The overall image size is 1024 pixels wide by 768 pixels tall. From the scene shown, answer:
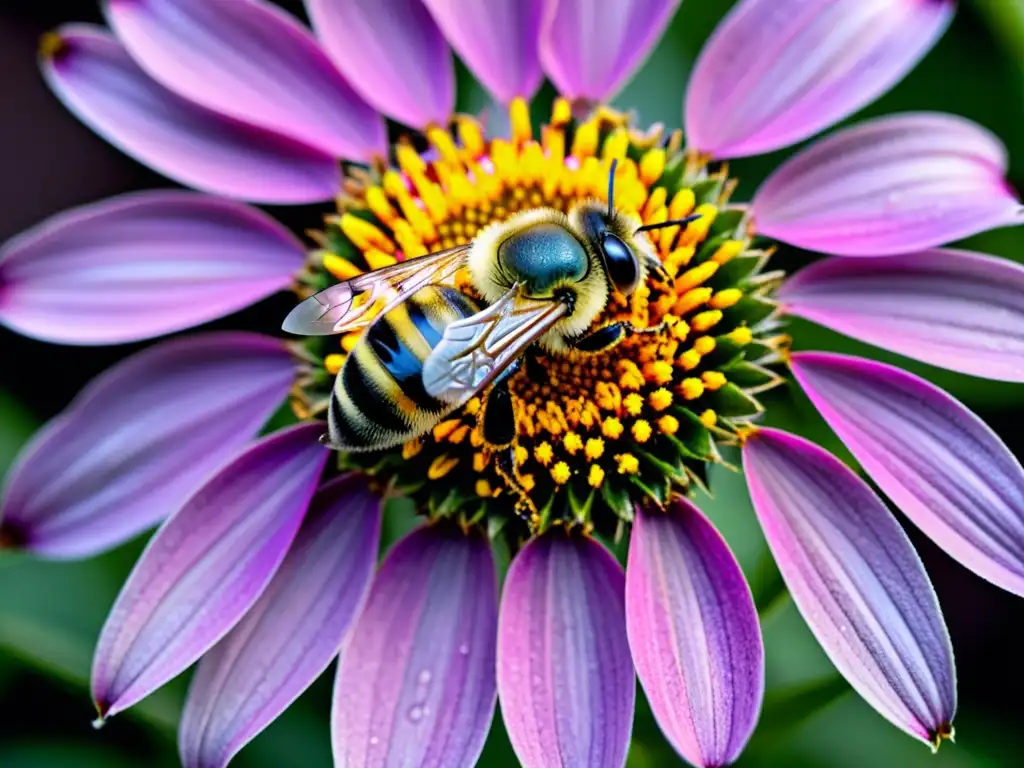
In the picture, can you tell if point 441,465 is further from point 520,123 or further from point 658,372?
point 520,123

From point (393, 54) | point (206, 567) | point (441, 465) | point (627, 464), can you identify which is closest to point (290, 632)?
point (206, 567)

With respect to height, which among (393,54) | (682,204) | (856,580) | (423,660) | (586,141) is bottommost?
(856,580)

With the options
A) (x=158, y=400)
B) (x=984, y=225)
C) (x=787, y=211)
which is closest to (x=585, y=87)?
(x=787, y=211)

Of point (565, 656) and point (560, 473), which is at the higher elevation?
point (560, 473)

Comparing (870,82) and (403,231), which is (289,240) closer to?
(403,231)

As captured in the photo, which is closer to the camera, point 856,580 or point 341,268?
point 856,580

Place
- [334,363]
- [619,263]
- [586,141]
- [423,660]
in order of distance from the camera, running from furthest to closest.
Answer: [586,141] < [334,363] < [423,660] < [619,263]

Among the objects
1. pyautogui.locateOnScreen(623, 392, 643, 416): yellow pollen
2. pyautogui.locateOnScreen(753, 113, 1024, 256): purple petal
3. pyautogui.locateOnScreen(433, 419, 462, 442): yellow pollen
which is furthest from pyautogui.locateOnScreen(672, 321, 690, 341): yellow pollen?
pyautogui.locateOnScreen(433, 419, 462, 442): yellow pollen

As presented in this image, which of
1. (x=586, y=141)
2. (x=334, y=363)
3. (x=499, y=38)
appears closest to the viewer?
(x=334, y=363)
